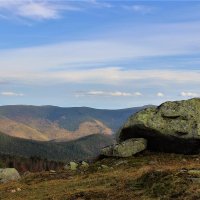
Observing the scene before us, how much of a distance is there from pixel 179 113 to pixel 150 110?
3412mm

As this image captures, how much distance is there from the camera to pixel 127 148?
43781mm

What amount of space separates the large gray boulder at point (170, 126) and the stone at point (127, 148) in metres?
1.39

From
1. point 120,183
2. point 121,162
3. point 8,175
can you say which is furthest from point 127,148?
point 8,175

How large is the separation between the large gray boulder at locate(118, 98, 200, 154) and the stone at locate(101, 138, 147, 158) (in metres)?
1.39

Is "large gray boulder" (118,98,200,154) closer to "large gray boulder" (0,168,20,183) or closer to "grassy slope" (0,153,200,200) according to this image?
"grassy slope" (0,153,200,200)

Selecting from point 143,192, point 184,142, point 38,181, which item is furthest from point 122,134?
point 143,192

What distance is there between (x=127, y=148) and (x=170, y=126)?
5.30 meters

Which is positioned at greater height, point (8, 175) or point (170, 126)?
point (170, 126)

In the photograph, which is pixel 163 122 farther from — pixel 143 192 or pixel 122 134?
pixel 143 192

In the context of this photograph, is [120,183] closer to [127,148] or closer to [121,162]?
[121,162]

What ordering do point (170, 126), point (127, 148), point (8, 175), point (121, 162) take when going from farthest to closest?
point (8, 175) < point (170, 126) < point (127, 148) < point (121, 162)

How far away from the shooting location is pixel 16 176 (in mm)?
49500

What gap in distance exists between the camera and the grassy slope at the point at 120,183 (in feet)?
73.5

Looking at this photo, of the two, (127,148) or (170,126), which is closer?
(127,148)
